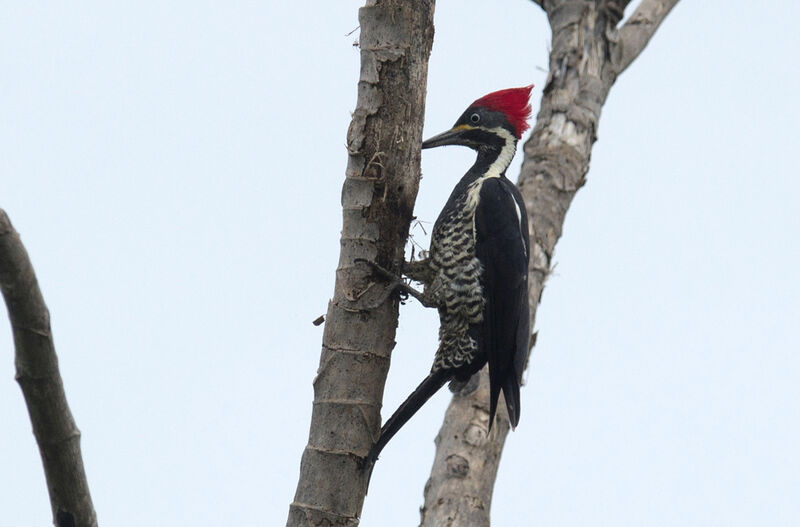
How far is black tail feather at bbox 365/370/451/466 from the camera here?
10.2 ft

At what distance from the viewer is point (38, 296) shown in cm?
208

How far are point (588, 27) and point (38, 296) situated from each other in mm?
4637

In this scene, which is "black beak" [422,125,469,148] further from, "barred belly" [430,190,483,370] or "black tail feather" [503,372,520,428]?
"black tail feather" [503,372,520,428]

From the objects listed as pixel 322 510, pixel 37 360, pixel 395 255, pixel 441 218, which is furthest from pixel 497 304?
pixel 37 360

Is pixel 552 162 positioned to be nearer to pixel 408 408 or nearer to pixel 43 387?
pixel 408 408

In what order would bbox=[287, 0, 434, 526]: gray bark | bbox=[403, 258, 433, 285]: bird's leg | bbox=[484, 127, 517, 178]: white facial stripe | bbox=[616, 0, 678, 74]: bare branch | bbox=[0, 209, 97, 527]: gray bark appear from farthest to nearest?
bbox=[616, 0, 678, 74]: bare branch → bbox=[484, 127, 517, 178]: white facial stripe → bbox=[403, 258, 433, 285]: bird's leg → bbox=[287, 0, 434, 526]: gray bark → bbox=[0, 209, 97, 527]: gray bark

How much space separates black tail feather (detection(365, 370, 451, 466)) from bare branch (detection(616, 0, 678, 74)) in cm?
307

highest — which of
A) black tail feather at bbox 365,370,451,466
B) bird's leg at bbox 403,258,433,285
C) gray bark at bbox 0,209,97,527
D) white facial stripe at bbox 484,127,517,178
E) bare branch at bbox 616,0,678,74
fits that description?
bare branch at bbox 616,0,678,74

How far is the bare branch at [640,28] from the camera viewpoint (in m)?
6.24

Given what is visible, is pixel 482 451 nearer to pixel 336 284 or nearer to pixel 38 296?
pixel 336 284

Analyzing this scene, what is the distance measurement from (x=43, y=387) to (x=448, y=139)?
2552 millimetres

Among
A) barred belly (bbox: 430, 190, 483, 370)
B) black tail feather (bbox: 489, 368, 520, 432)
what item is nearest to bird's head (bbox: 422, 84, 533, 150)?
barred belly (bbox: 430, 190, 483, 370)

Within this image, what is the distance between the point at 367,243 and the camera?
10.3ft

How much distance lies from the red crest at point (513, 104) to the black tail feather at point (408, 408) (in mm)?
1157
